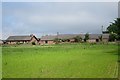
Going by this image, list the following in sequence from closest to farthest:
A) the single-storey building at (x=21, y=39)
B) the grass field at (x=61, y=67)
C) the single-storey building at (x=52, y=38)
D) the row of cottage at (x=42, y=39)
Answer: the grass field at (x=61, y=67) → the row of cottage at (x=42, y=39) → the single-storey building at (x=21, y=39) → the single-storey building at (x=52, y=38)

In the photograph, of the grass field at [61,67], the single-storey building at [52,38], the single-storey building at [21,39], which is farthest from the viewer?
the single-storey building at [52,38]

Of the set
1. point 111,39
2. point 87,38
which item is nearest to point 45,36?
point 87,38

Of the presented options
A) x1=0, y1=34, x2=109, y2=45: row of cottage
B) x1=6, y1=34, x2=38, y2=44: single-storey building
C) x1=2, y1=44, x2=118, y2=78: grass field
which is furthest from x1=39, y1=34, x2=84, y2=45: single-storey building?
x1=2, y1=44, x2=118, y2=78: grass field

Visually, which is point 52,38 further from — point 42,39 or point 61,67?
point 61,67

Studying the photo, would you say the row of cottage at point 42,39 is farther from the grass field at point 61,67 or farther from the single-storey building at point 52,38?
the grass field at point 61,67

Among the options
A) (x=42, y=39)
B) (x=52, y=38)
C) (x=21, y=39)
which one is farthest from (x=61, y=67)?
(x=42, y=39)

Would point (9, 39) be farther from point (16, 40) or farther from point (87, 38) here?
point (87, 38)

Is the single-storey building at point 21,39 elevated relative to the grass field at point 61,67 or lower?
elevated

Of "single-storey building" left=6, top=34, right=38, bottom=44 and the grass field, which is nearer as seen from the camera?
the grass field

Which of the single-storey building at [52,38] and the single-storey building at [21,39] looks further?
the single-storey building at [52,38]

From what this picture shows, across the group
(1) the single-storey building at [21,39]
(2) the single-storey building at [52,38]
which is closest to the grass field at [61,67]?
(1) the single-storey building at [21,39]

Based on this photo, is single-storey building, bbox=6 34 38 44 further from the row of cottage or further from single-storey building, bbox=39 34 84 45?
single-storey building, bbox=39 34 84 45

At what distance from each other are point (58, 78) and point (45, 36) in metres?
104

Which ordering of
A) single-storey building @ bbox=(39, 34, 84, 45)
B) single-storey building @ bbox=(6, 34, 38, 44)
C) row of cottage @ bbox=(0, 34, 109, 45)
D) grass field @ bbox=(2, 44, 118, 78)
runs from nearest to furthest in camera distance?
grass field @ bbox=(2, 44, 118, 78) < row of cottage @ bbox=(0, 34, 109, 45) < single-storey building @ bbox=(6, 34, 38, 44) < single-storey building @ bbox=(39, 34, 84, 45)
